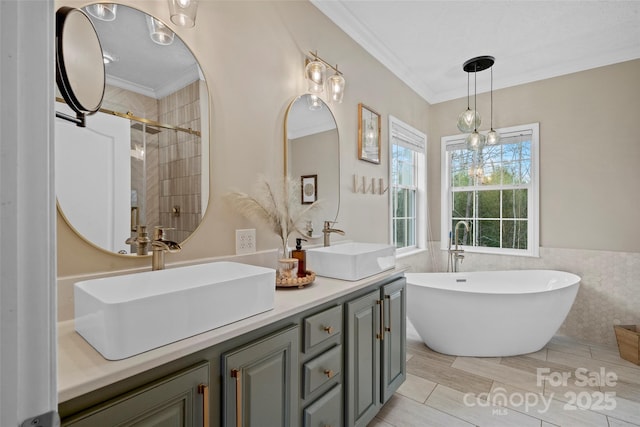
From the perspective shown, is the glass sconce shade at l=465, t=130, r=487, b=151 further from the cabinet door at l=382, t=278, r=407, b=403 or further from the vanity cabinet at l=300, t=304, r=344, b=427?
the vanity cabinet at l=300, t=304, r=344, b=427

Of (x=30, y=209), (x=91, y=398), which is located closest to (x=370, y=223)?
(x=91, y=398)

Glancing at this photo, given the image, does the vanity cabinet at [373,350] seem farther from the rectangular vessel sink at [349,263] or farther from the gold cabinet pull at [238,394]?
the gold cabinet pull at [238,394]

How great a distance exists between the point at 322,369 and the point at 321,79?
1.69 metres

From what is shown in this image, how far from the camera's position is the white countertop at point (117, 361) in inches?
25.8

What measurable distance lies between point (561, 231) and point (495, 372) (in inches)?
67.2

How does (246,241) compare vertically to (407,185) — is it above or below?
below

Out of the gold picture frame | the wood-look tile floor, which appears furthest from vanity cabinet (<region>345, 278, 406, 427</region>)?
the gold picture frame

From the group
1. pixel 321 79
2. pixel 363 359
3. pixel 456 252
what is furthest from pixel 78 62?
pixel 456 252

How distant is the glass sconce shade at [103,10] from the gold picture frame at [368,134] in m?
1.74

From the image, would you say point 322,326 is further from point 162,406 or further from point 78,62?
point 78,62

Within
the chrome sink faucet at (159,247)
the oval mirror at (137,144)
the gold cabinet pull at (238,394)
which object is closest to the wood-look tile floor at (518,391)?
the gold cabinet pull at (238,394)

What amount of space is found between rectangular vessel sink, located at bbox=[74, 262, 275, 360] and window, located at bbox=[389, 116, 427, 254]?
2.26 m

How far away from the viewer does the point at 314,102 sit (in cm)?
206

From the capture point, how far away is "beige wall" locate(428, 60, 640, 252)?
9.36 feet
